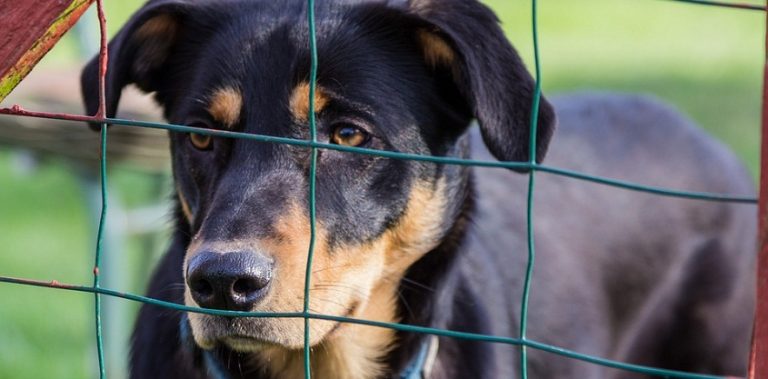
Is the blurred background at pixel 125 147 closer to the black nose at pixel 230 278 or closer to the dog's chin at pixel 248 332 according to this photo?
the dog's chin at pixel 248 332

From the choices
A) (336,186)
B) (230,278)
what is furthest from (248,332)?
(336,186)

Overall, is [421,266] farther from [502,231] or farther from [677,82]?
[677,82]

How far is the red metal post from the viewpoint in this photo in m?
1.85

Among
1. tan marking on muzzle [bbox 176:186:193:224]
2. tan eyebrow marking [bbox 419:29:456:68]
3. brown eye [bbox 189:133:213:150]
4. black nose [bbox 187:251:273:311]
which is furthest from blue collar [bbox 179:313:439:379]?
tan eyebrow marking [bbox 419:29:456:68]

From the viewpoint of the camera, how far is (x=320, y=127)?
2785mm

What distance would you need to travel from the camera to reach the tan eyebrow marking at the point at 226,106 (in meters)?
2.79

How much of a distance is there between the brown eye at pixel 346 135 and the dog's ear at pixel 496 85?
11.3 inches

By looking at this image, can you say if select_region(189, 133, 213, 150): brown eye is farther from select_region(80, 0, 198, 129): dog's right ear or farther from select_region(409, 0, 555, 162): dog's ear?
select_region(409, 0, 555, 162): dog's ear

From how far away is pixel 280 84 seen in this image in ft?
9.06

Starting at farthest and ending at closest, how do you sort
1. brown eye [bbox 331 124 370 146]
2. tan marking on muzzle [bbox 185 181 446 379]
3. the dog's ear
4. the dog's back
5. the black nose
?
1. the dog's back
2. brown eye [bbox 331 124 370 146]
3. the dog's ear
4. tan marking on muzzle [bbox 185 181 446 379]
5. the black nose

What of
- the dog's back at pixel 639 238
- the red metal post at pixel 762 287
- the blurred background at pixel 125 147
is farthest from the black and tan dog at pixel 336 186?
the red metal post at pixel 762 287

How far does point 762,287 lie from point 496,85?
39.4 inches

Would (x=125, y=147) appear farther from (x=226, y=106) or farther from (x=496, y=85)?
(x=496, y=85)

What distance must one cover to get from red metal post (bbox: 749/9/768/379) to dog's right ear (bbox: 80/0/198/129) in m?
1.58
